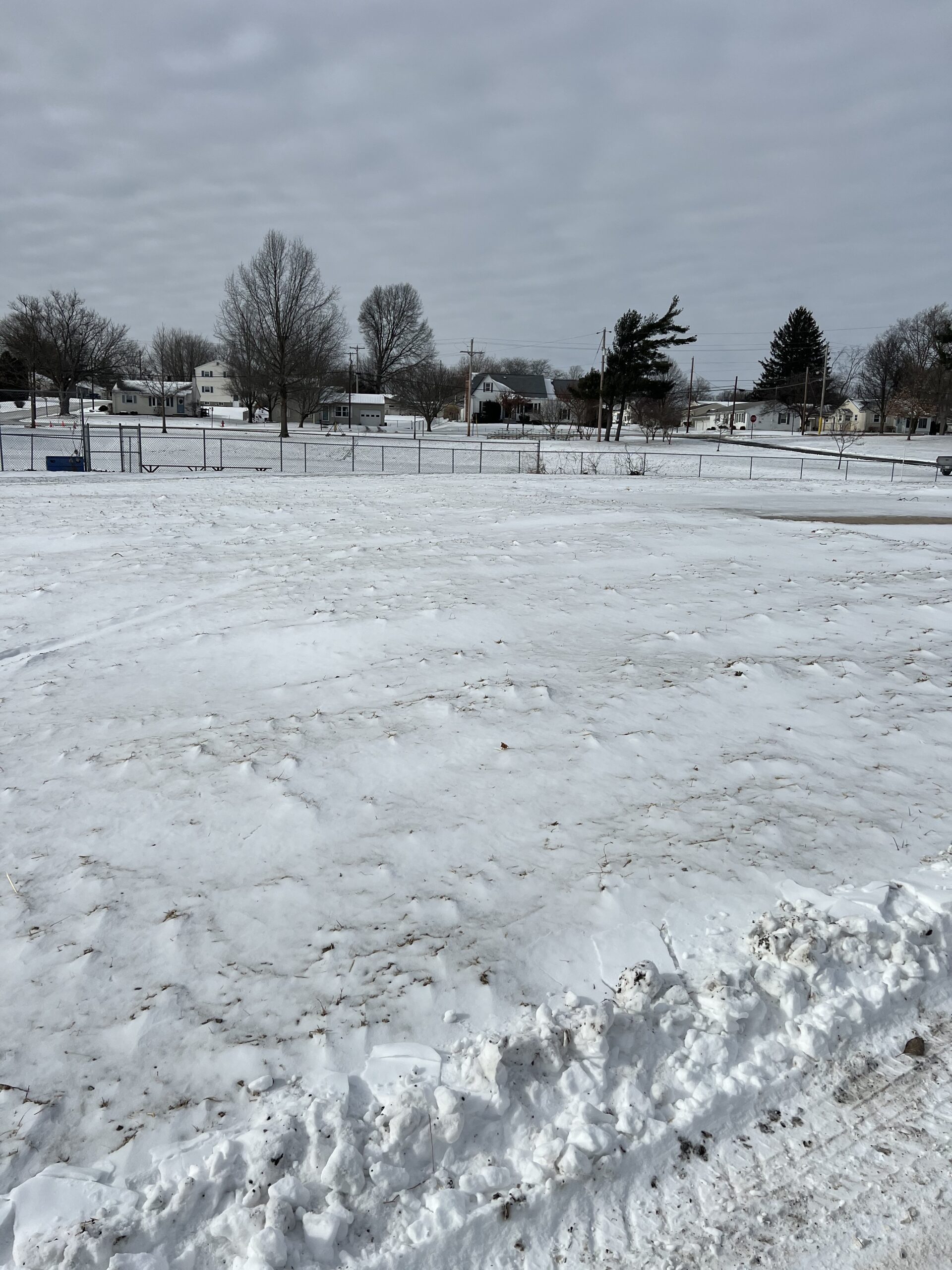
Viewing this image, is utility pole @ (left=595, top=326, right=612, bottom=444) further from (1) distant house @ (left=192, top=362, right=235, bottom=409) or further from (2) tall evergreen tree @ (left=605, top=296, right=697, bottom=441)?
(1) distant house @ (left=192, top=362, right=235, bottom=409)

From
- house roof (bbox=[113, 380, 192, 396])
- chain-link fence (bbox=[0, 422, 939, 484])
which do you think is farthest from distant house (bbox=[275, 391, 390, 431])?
chain-link fence (bbox=[0, 422, 939, 484])

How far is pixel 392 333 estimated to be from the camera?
82812mm

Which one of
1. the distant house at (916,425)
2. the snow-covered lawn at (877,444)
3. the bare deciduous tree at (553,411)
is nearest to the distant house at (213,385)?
the bare deciduous tree at (553,411)

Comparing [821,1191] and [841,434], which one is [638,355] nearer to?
[841,434]

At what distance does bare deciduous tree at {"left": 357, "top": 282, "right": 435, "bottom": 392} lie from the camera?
80.9 meters

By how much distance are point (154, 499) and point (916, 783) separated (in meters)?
15.3

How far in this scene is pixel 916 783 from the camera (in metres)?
4.22

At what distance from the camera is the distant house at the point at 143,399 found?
259ft

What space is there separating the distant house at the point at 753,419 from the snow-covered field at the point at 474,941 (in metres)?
79.3

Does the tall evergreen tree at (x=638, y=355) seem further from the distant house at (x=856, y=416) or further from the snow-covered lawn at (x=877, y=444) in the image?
the distant house at (x=856, y=416)

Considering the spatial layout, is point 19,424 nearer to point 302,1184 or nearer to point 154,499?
point 154,499

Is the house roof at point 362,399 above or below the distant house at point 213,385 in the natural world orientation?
below

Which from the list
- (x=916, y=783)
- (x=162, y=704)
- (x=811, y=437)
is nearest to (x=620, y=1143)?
(x=916, y=783)

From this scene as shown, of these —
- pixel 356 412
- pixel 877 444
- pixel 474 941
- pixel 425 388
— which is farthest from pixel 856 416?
pixel 474 941
